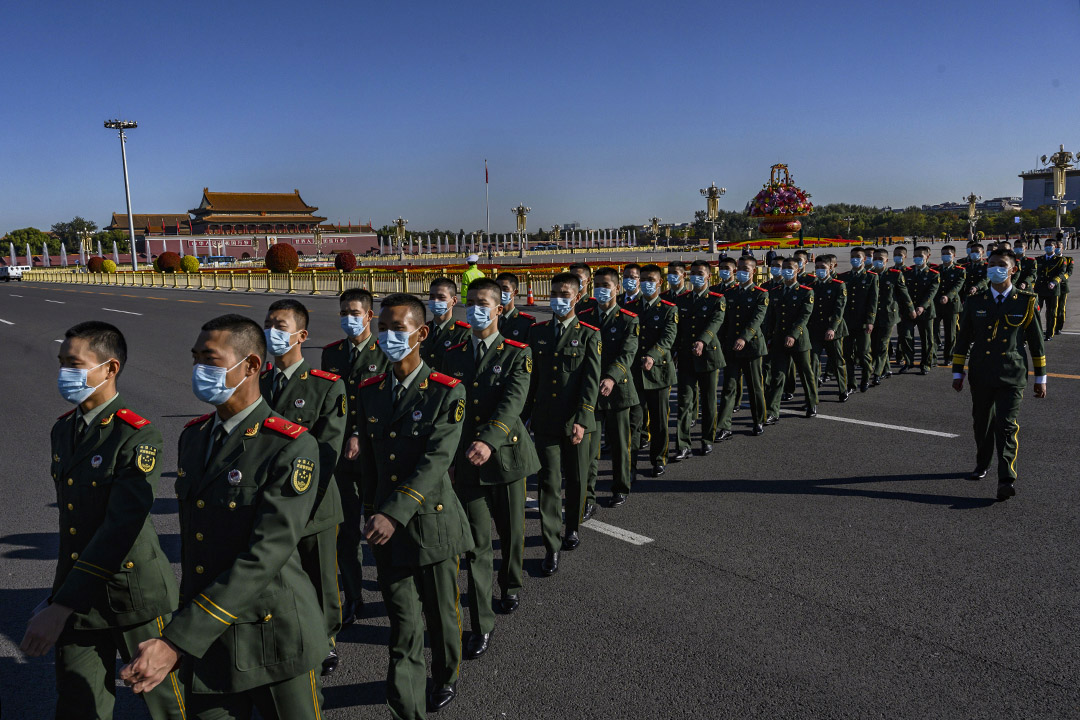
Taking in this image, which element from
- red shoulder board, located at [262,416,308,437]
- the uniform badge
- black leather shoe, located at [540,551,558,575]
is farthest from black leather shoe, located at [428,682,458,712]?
red shoulder board, located at [262,416,308,437]

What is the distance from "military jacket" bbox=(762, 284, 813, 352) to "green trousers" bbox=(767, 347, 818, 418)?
7 centimetres

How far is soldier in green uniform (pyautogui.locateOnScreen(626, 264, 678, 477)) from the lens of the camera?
6.75 m

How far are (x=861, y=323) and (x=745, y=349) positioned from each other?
3376 mm

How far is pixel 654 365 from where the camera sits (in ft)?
22.0

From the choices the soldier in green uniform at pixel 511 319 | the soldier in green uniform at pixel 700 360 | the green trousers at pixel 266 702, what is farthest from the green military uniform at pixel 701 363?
the green trousers at pixel 266 702

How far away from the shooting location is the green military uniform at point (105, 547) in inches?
103

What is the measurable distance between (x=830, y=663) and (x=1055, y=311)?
13538 millimetres

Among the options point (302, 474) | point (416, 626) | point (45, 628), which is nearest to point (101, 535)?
point (45, 628)

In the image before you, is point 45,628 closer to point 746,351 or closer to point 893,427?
point 746,351

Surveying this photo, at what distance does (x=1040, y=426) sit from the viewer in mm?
8156

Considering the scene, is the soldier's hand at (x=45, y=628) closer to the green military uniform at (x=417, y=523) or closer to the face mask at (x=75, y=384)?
the face mask at (x=75, y=384)

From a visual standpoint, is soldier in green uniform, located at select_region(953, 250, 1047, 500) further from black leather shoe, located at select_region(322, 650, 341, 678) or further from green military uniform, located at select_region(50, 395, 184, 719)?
green military uniform, located at select_region(50, 395, 184, 719)

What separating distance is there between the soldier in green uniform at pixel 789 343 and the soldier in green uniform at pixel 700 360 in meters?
1.28

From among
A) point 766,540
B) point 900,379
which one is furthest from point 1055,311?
point 766,540
